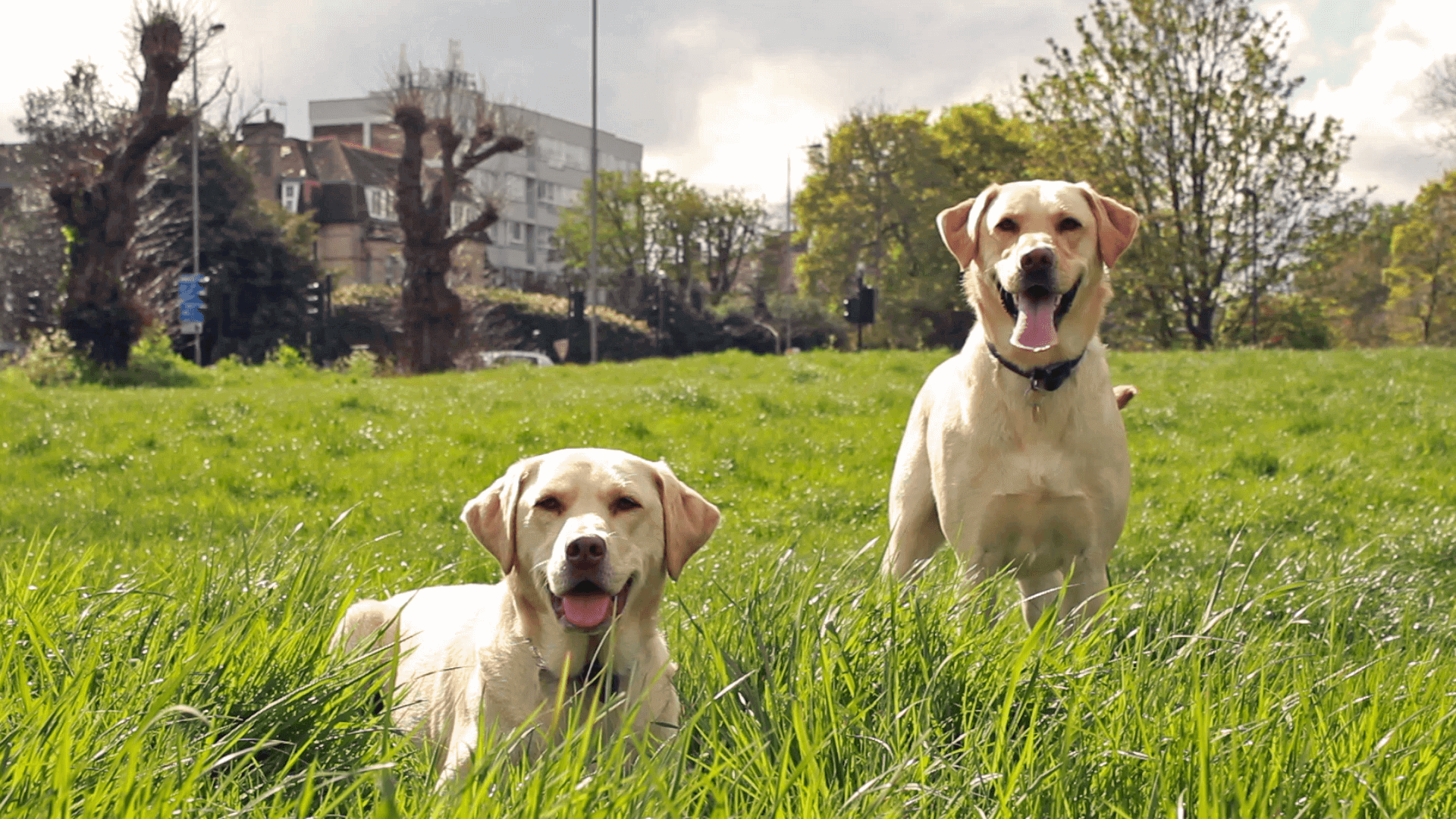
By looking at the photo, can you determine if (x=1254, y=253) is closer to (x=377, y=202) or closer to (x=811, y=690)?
(x=811, y=690)

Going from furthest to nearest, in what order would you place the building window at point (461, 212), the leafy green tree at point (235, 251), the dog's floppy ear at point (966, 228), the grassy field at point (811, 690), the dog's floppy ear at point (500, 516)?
the building window at point (461, 212), the leafy green tree at point (235, 251), the dog's floppy ear at point (966, 228), the dog's floppy ear at point (500, 516), the grassy field at point (811, 690)

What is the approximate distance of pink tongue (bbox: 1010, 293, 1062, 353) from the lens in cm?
415

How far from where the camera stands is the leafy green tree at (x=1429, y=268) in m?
50.4

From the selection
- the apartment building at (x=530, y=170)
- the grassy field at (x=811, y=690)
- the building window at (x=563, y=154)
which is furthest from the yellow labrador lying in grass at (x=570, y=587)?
→ the building window at (x=563, y=154)

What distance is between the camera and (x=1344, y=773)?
2.52m

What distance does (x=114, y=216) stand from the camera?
27438 mm

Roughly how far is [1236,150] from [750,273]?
222ft

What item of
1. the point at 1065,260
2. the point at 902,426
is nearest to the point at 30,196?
the point at 902,426

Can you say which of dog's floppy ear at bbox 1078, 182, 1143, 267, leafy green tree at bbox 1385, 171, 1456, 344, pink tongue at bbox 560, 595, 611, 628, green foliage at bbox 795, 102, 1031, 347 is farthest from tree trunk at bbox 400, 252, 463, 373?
leafy green tree at bbox 1385, 171, 1456, 344

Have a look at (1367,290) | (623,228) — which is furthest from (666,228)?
(1367,290)

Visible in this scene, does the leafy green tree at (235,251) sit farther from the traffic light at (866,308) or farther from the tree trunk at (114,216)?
the traffic light at (866,308)

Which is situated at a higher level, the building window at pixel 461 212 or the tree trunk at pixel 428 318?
the building window at pixel 461 212

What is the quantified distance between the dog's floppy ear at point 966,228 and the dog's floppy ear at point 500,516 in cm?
185

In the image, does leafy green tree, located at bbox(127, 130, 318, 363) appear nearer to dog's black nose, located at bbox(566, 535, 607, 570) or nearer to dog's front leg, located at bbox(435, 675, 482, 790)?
dog's front leg, located at bbox(435, 675, 482, 790)
